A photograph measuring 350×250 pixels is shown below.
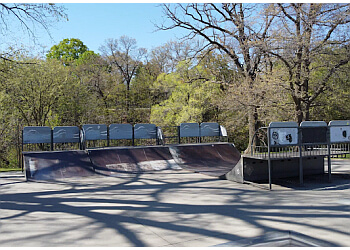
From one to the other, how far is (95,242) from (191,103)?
28768 mm

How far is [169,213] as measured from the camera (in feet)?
20.2

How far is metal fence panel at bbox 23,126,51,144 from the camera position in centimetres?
1284

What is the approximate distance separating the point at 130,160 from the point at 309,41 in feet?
36.3

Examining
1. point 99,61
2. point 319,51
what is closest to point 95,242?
point 319,51

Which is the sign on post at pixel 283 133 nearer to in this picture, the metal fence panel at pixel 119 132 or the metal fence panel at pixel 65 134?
the metal fence panel at pixel 119 132

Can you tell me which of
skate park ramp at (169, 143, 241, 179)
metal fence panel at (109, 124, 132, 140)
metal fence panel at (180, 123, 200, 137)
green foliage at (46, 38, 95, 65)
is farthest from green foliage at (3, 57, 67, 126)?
green foliage at (46, 38, 95, 65)

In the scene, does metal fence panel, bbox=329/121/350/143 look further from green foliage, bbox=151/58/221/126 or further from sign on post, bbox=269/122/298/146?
green foliage, bbox=151/58/221/126

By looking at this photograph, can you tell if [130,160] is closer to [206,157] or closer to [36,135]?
[206,157]

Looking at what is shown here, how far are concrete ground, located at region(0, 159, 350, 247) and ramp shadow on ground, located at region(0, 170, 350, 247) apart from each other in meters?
0.01

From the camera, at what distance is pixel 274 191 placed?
328 inches

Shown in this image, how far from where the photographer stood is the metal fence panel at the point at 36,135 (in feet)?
42.1

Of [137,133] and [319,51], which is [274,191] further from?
[319,51]

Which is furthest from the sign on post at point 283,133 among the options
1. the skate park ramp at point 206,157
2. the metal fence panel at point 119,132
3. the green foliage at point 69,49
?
the green foliage at point 69,49

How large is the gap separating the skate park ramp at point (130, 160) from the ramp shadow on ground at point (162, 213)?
2.25 m
